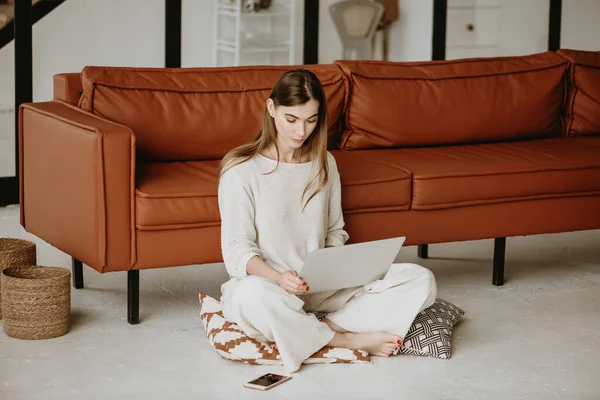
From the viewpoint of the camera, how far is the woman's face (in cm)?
288

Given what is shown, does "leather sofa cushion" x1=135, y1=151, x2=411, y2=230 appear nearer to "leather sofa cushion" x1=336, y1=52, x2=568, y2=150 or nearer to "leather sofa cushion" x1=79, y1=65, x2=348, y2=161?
"leather sofa cushion" x1=79, y1=65, x2=348, y2=161

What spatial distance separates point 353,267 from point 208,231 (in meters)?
0.52

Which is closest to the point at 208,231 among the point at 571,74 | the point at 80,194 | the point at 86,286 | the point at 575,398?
the point at 80,194

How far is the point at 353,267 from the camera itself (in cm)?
289

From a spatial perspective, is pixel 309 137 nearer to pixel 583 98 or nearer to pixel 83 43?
pixel 583 98

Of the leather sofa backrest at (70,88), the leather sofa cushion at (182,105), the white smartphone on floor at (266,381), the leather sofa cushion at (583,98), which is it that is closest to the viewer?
the white smartphone on floor at (266,381)

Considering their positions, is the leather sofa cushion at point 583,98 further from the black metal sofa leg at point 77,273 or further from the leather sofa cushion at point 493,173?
the black metal sofa leg at point 77,273

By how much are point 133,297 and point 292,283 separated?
63 centimetres

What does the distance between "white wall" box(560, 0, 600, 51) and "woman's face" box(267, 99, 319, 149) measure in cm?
334

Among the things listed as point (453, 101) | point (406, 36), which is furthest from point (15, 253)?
point (406, 36)

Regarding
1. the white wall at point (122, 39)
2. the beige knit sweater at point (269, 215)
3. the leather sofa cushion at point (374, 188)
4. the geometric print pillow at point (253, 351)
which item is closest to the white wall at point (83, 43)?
the white wall at point (122, 39)

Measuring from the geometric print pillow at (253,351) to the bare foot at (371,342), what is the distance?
0.02 metres

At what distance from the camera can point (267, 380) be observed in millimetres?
2703

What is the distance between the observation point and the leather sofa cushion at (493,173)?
3.45 metres
